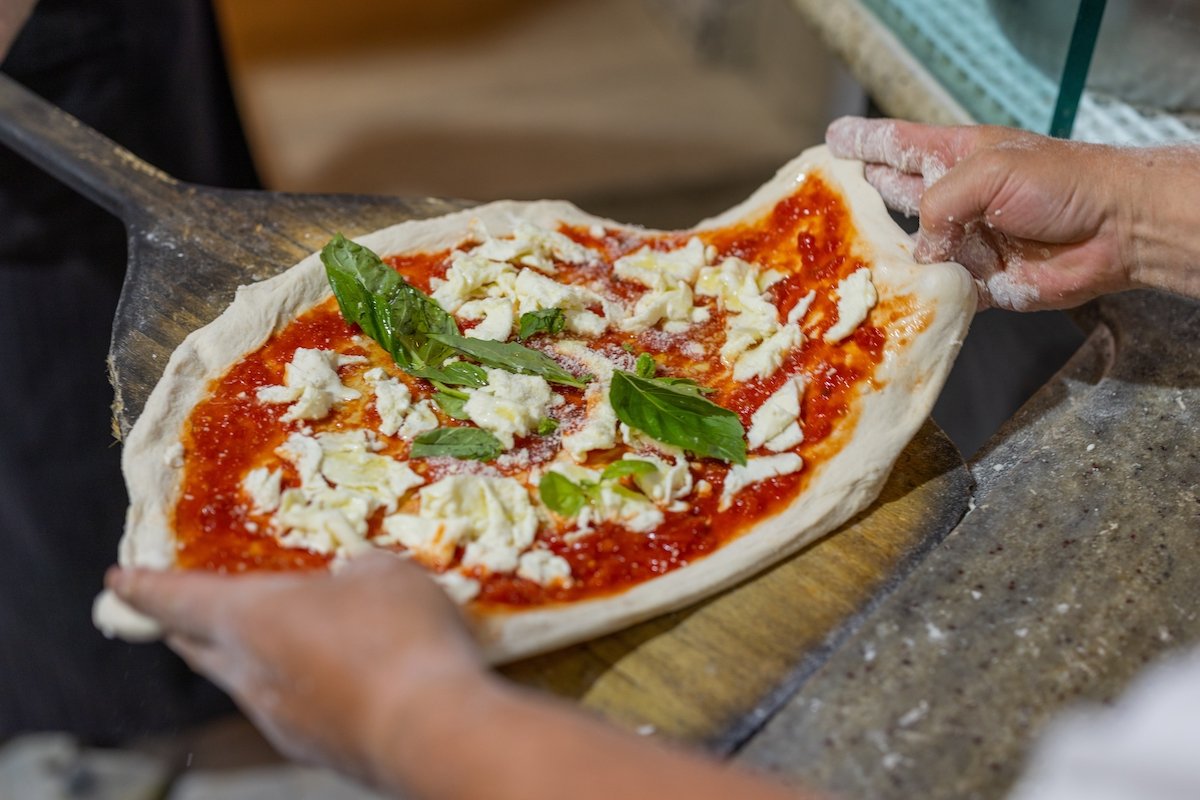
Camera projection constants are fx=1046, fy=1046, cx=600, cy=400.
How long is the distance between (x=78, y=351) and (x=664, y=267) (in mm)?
1666

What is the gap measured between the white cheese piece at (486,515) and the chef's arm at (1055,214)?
1.01 m

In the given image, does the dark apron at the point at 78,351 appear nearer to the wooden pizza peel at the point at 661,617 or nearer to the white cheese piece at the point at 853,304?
the wooden pizza peel at the point at 661,617

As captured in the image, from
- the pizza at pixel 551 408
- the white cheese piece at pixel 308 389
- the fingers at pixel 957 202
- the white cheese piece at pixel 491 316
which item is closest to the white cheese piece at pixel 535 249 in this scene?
the pizza at pixel 551 408

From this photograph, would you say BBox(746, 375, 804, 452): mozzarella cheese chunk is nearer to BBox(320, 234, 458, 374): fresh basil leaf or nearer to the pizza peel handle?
BBox(320, 234, 458, 374): fresh basil leaf

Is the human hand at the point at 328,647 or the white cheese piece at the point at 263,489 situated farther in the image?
the white cheese piece at the point at 263,489

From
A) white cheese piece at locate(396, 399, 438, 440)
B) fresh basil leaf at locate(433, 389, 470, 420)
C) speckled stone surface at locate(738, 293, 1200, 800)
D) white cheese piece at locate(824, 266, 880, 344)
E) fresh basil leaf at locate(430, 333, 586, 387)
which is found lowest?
speckled stone surface at locate(738, 293, 1200, 800)

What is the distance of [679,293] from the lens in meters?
2.30

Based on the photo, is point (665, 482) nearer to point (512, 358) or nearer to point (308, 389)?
point (512, 358)

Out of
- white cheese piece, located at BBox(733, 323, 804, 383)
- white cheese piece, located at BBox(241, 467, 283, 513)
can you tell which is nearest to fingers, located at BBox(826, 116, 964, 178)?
white cheese piece, located at BBox(733, 323, 804, 383)

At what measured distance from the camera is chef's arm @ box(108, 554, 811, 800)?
125 centimetres

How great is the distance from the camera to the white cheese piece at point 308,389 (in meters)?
1.98

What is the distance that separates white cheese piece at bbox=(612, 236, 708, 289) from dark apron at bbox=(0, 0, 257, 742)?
3.83 feet

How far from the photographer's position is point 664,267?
7.89ft

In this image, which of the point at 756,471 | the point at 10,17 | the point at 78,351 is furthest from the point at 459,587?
the point at 10,17
